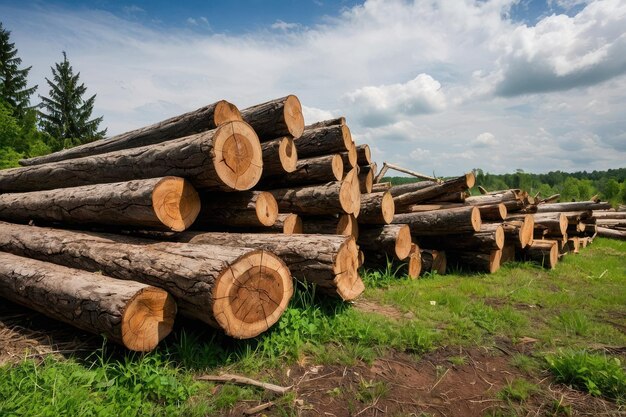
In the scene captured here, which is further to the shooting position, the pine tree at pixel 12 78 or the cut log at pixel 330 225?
the pine tree at pixel 12 78

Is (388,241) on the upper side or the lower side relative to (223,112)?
lower

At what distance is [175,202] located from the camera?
3.90 metres

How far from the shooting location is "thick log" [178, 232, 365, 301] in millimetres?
3758

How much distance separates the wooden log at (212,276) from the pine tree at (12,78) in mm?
28782

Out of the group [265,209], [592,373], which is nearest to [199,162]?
[265,209]

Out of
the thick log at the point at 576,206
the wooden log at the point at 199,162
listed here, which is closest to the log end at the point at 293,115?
the wooden log at the point at 199,162

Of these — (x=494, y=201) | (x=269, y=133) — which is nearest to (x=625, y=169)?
(x=494, y=201)

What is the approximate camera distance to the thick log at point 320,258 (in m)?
3.76

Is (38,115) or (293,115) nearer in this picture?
(293,115)

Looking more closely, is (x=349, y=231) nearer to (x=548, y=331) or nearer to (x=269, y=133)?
(x=269, y=133)

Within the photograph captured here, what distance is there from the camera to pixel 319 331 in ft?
12.0

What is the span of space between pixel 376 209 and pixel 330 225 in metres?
0.96

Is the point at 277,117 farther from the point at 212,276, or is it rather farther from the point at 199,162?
the point at 212,276

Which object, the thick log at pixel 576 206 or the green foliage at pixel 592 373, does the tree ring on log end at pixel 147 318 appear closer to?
the green foliage at pixel 592 373
